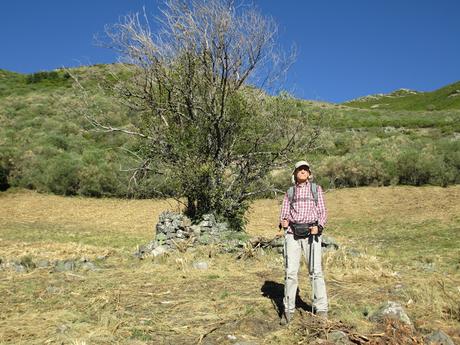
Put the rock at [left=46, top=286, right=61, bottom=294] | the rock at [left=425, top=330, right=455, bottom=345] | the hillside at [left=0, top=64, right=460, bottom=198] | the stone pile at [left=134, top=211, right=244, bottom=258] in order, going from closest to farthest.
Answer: the rock at [left=425, top=330, right=455, bottom=345] → the rock at [left=46, top=286, right=61, bottom=294] → the stone pile at [left=134, top=211, right=244, bottom=258] → the hillside at [left=0, top=64, right=460, bottom=198]

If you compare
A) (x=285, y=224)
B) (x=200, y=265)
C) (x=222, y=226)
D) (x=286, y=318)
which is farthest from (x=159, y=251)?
(x=285, y=224)

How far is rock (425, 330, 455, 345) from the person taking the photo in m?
5.10

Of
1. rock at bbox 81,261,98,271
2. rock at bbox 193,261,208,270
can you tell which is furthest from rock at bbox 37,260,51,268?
rock at bbox 193,261,208,270

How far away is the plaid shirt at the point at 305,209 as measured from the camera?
5.84 meters

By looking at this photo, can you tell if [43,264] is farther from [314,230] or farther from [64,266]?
[314,230]

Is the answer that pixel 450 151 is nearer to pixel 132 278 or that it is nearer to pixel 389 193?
pixel 389 193

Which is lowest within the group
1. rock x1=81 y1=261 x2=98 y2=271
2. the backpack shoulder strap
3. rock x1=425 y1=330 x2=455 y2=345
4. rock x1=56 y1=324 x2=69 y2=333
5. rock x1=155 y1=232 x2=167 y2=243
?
rock x1=56 y1=324 x2=69 y2=333

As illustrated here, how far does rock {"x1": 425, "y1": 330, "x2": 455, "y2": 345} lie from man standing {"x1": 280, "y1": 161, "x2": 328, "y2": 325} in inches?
46.3

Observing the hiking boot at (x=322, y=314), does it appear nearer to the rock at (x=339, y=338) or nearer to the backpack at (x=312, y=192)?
the rock at (x=339, y=338)

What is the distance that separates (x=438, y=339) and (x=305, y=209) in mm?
1977

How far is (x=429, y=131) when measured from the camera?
137 feet

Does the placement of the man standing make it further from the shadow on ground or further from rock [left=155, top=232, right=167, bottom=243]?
rock [left=155, top=232, right=167, bottom=243]

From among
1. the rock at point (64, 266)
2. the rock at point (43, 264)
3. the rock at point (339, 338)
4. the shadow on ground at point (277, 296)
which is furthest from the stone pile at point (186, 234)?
the rock at point (339, 338)

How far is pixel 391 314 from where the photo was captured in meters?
5.80
